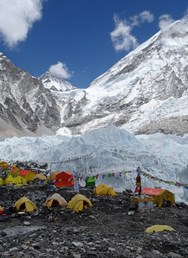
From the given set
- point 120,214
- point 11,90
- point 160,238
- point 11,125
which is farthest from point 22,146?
point 11,90

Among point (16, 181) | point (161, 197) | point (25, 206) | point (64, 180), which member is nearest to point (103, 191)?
point (161, 197)

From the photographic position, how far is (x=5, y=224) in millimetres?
15000

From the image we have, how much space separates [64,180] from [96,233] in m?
15.6

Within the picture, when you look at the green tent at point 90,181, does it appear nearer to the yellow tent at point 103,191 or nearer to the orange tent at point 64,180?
the orange tent at point 64,180

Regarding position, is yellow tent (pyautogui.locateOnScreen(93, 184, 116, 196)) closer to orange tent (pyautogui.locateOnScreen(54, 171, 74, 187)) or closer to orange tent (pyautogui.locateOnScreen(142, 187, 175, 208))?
orange tent (pyautogui.locateOnScreen(142, 187, 175, 208))

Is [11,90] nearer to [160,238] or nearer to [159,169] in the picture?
[159,169]

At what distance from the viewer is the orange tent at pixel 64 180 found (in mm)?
27953

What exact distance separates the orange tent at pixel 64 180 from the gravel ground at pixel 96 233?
301 inches

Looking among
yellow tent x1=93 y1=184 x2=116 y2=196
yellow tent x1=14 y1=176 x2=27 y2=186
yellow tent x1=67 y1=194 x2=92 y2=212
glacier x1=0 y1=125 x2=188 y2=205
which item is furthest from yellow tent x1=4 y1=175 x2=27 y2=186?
yellow tent x1=67 y1=194 x2=92 y2=212

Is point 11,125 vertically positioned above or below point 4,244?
above

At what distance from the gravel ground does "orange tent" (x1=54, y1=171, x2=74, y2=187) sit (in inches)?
301

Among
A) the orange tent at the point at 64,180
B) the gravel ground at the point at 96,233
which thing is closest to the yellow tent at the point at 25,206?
the gravel ground at the point at 96,233

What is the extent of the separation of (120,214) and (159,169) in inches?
513

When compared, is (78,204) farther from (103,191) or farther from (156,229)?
(103,191)
